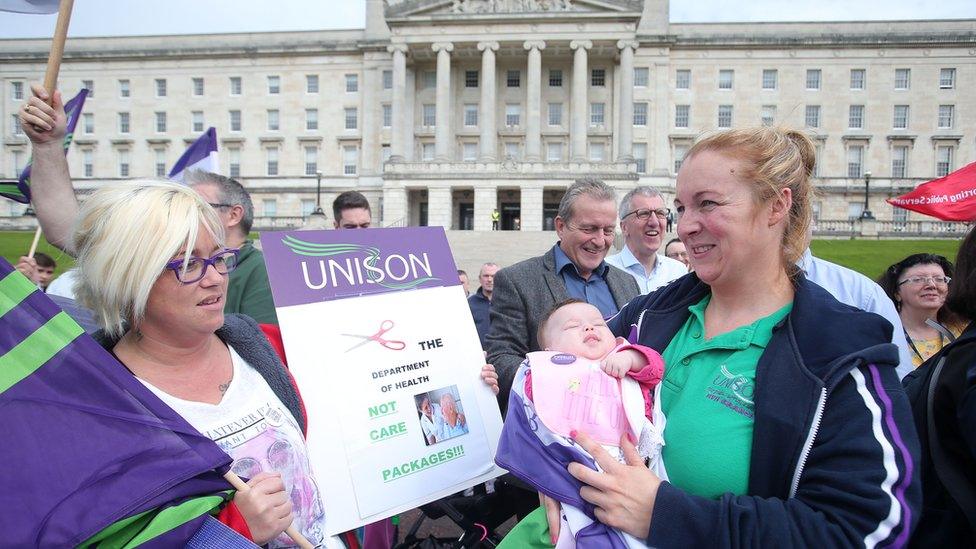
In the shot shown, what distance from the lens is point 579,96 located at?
153 ft

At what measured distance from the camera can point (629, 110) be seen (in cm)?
4616

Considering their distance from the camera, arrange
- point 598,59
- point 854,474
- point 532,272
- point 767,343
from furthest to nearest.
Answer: point 598,59, point 532,272, point 767,343, point 854,474

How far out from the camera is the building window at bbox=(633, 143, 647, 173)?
49156mm

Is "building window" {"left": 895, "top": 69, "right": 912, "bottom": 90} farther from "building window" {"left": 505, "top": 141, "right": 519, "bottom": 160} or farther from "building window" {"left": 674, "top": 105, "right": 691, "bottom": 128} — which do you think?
"building window" {"left": 505, "top": 141, "right": 519, "bottom": 160}

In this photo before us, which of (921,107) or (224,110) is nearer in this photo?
(921,107)

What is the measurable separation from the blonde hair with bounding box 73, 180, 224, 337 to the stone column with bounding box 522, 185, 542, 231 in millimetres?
42968

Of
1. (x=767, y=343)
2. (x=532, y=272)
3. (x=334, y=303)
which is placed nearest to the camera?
(x=767, y=343)

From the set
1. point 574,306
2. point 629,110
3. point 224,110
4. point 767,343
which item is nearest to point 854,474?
point 767,343

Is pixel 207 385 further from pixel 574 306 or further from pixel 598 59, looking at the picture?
pixel 598 59

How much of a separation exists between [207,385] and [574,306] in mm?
1649

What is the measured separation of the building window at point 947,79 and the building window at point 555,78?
3190 cm

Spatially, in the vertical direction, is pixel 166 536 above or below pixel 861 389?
below

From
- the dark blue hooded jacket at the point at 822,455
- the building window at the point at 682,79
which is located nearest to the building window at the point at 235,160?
the building window at the point at 682,79

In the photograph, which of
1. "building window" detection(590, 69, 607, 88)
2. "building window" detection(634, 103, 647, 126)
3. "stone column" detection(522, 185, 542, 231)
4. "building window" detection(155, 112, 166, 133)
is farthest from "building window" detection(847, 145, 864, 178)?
"building window" detection(155, 112, 166, 133)
